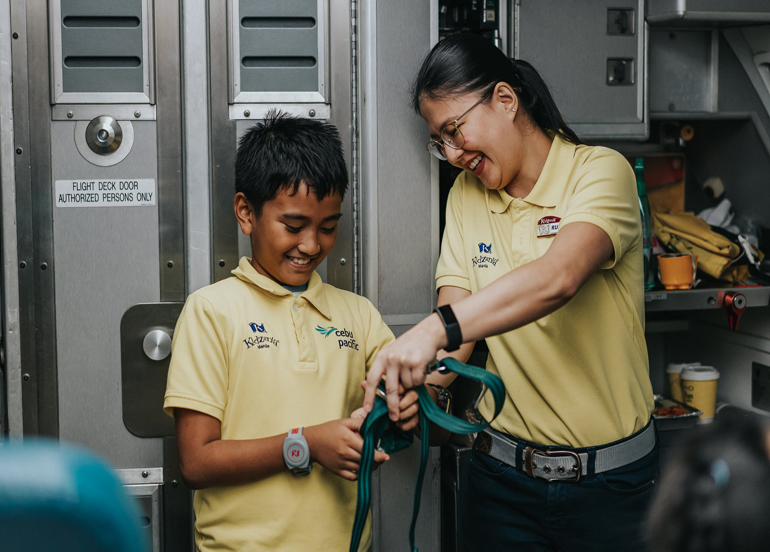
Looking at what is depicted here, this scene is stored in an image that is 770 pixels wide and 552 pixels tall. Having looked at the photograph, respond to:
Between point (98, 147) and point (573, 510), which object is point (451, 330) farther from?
point (98, 147)

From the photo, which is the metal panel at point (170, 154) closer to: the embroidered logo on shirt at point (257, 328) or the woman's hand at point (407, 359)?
the embroidered logo on shirt at point (257, 328)

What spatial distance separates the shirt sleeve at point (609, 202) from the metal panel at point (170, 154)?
1128 mm

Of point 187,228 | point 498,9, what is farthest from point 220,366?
point 498,9

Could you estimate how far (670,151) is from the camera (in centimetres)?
317

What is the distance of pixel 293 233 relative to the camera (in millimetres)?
1691

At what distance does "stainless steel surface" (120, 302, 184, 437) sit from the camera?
7.25 feet

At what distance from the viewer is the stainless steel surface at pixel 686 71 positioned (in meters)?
2.78

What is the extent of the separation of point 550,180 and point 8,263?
153cm

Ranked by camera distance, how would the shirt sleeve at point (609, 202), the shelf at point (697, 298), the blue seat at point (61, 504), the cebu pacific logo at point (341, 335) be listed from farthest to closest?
the shelf at point (697, 298) < the cebu pacific logo at point (341, 335) < the shirt sleeve at point (609, 202) < the blue seat at point (61, 504)

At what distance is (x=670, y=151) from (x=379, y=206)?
5.18 feet

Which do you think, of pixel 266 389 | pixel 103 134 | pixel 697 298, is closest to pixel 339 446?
pixel 266 389

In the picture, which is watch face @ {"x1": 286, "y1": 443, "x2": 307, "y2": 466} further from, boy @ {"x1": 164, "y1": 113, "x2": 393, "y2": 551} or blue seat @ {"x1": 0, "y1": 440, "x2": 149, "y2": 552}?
blue seat @ {"x1": 0, "y1": 440, "x2": 149, "y2": 552}

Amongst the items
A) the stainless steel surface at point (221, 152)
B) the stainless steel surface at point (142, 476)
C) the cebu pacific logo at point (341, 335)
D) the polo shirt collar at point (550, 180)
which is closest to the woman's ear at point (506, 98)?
the polo shirt collar at point (550, 180)

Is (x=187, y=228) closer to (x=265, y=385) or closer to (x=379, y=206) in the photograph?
(x=379, y=206)
